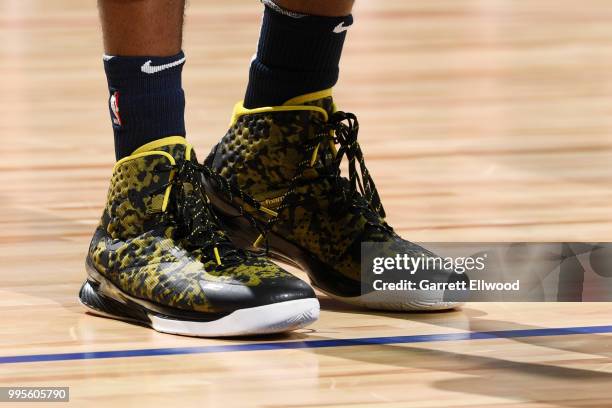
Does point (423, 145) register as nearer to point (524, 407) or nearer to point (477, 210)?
point (477, 210)

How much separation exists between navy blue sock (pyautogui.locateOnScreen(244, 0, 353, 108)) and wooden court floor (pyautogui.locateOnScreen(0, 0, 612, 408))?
0.81 feet

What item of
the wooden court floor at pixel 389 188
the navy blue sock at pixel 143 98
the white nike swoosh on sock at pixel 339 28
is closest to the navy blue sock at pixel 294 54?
the white nike swoosh on sock at pixel 339 28

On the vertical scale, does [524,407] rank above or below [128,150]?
below

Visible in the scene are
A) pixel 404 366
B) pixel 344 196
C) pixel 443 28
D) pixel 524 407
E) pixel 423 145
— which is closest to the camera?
pixel 524 407

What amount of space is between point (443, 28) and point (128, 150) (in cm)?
227

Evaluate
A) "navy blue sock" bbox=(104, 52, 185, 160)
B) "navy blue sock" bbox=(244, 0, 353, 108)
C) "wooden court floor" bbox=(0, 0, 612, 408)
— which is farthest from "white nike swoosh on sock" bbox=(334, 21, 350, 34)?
"wooden court floor" bbox=(0, 0, 612, 408)

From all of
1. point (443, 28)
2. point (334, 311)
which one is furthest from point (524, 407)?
point (443, 28)

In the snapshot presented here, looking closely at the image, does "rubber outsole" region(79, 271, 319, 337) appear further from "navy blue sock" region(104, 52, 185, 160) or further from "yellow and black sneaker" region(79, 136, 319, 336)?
"navy blue sock" region(104, 52, 185, 160)

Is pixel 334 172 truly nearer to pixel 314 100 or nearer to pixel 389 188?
pixel 314 100

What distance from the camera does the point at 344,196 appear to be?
152 cm

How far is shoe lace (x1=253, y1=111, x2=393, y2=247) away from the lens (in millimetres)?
1527

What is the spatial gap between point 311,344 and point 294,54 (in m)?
0.34

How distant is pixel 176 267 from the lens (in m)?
1.42

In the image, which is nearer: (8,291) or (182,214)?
(182,214)
